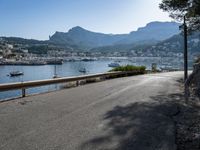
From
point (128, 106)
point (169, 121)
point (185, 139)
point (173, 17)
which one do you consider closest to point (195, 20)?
point (173, 17)

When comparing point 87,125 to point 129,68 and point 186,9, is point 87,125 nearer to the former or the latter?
point 186,9

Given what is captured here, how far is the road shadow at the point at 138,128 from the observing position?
25.0ft

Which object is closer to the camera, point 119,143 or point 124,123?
point 119,143

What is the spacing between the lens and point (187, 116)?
11664 millimetres

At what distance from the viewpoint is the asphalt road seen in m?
7.63

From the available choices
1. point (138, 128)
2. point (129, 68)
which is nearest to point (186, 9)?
point (129, 68)

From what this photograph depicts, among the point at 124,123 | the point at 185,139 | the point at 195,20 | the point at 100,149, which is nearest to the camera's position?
the point at 100,149

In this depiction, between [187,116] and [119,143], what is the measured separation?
458 cm

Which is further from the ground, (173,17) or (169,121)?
(173,17)

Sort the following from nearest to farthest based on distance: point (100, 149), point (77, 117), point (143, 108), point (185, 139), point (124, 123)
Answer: point (100, 149) → point (185, 139) → point (124, 123) → point (77, 117) → point (143, 108)

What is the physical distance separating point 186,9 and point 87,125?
2148 cm

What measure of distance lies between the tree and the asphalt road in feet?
45.4

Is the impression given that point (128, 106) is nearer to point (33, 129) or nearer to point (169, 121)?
point (169, 121)

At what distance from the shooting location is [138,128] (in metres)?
9.33
